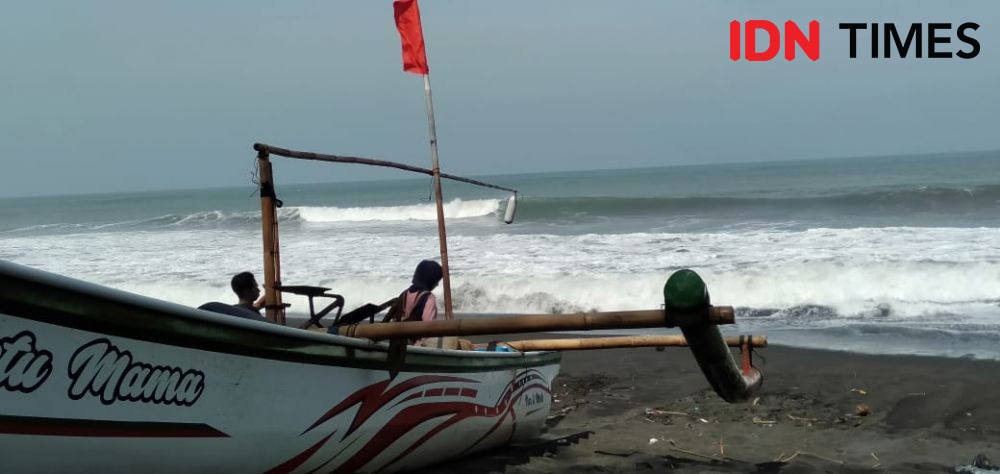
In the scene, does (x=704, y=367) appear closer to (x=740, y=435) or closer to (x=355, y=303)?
(x=740, y=435)

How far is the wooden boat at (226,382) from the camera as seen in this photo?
3.24m

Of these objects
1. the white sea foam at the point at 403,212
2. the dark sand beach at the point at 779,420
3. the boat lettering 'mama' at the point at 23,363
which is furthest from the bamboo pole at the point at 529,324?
the white sea foam at the point at 403,212

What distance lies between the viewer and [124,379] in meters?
3.50

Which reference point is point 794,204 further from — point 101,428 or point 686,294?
point 101,428

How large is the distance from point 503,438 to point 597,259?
10.7 metres

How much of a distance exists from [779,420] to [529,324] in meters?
3.47

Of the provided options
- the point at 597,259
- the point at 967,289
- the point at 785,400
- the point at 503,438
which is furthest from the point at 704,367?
the point at 597,259

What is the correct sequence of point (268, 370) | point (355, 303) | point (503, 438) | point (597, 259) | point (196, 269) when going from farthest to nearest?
point (196, 269) < point (597, 259) < point (355, 303) < point (503, 438) < point (268, 370)

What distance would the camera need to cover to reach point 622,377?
28.2ft

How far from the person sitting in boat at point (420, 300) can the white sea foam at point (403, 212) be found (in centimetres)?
2756

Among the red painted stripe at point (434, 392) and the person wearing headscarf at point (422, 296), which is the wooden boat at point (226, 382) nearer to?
the red painted stripe at point (434, 392)

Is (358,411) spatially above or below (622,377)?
above

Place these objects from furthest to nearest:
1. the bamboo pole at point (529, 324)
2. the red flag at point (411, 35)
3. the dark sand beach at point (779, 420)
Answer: the red flag at point (411, 35), the dark sand beach at point (779, 420), the bamboo pole at point (529, 324)

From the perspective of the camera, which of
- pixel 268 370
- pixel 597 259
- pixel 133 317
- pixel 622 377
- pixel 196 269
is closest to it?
pixel 133 317
